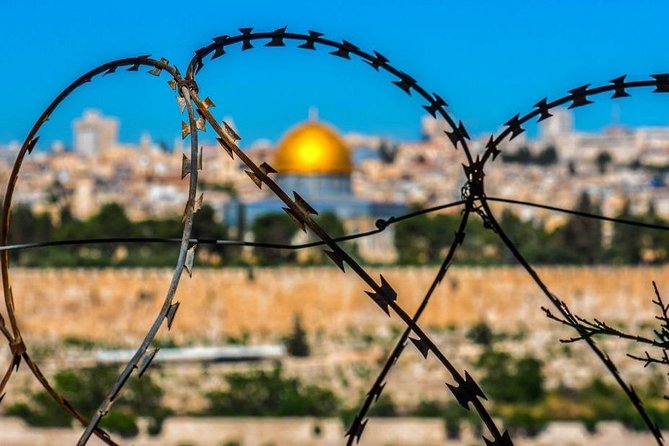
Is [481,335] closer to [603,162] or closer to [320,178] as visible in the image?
[320,178]

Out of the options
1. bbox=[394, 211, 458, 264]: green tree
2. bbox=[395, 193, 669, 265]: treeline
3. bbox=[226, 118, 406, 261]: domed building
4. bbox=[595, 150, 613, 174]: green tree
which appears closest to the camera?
bbox=[395, 193, 669, 265]: treeline

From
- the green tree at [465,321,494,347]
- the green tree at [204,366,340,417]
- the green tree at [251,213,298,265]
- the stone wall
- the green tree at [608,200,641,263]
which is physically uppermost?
the green tree at [251,213,298,265]

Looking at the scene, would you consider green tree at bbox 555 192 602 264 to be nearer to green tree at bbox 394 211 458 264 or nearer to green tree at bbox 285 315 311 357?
green tree at bbox 394 211 458 264

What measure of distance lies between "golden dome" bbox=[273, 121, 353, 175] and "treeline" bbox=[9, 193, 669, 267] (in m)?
1.73

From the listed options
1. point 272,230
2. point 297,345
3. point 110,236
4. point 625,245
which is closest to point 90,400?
point 297,345

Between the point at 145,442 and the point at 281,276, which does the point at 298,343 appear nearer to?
the point at 281,276

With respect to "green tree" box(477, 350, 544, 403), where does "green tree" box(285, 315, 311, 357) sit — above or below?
above

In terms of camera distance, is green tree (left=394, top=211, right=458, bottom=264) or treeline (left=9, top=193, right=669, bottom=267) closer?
treeline (left=9, top=193, right=669, bottom=267)

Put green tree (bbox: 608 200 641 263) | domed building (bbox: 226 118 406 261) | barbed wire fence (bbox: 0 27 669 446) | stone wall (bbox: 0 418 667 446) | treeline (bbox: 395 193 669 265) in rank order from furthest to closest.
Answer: domed building (bbox: 226 118 406 261)
green tree (bbox: 608 200 641 263)
treeline (bbox: 395 193 669 265)
stone wall (bbox: 0 418 667 446)
barbed wire fence (bbox: 0 27 669 446)

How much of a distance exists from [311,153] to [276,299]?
9.43 meters

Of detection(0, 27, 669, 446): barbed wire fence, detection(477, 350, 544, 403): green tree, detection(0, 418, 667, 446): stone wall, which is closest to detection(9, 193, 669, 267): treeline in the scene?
detection(477, 350, 544, 403): green tree

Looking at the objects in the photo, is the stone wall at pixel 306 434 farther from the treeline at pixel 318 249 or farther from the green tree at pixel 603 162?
the green tree at pixel 603 162

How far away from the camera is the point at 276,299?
31.7 metres

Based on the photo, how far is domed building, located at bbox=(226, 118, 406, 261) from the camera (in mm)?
40469
